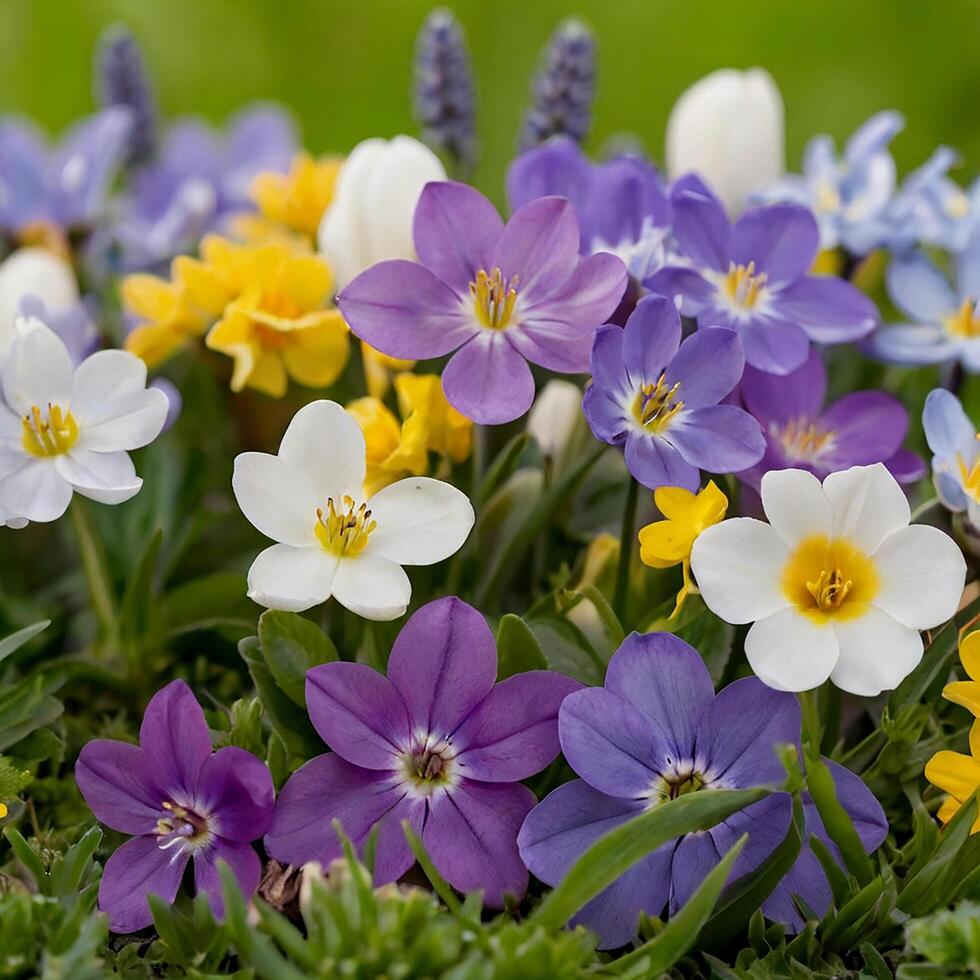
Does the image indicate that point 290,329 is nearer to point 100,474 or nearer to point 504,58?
point 100,474

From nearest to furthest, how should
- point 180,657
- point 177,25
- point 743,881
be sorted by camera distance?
1. point 743,881
2. point 180,657
3. point 177,25

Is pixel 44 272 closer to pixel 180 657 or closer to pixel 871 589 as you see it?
pixel 180 657

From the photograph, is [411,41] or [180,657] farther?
[411,41]

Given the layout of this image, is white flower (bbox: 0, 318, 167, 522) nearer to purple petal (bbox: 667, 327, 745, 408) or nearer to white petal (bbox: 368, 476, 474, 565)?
white petal (bbox: 368, 476, 474, 565)

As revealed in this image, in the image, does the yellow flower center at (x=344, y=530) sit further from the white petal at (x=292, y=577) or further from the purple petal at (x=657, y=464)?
the purple petal at (x=657, y=464)

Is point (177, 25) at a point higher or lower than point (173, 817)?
higher

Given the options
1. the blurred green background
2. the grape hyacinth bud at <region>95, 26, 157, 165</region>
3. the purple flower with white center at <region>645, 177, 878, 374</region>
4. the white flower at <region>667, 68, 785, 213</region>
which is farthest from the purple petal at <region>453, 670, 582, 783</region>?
the blurred green background

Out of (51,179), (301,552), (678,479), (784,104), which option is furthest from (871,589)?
(784,104)
